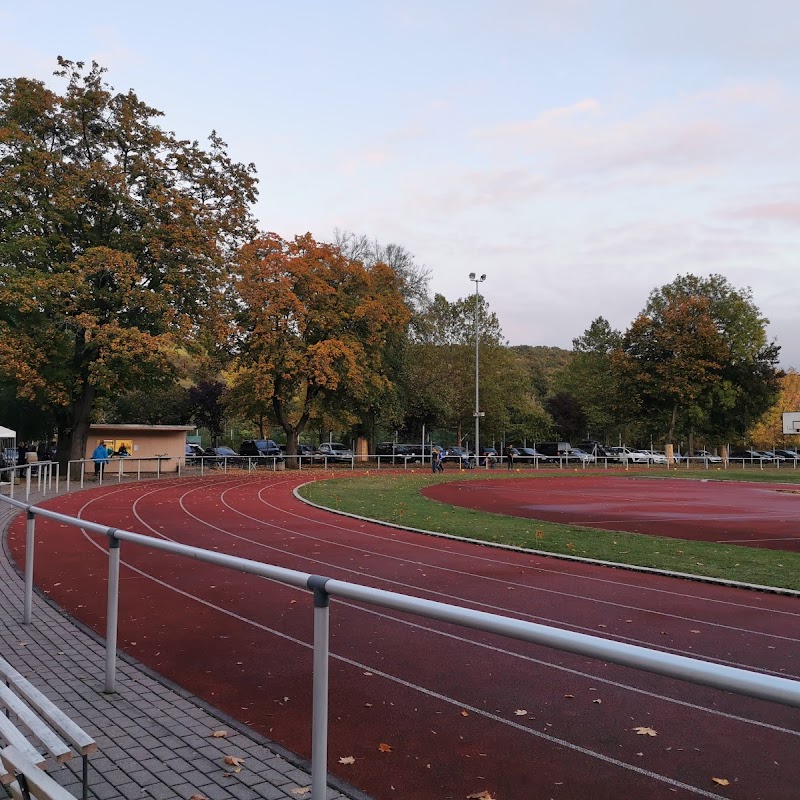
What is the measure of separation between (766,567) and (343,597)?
9893 mm

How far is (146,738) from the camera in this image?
4449 millimetres

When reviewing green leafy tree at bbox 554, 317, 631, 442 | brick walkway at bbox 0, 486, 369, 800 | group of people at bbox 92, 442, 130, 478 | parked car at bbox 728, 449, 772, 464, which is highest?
green leafy tree at bbox 554, 317, 631, 442

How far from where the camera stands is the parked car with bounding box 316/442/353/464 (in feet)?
154

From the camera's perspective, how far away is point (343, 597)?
3.29 metres

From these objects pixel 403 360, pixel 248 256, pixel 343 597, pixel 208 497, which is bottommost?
pixel 208 497

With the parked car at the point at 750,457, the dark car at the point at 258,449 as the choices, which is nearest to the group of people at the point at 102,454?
the dark car at the point at 258,449

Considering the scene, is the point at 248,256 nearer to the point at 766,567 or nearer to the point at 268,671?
the point at 766,567

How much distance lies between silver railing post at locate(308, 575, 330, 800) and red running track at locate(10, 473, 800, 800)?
30.6 inches

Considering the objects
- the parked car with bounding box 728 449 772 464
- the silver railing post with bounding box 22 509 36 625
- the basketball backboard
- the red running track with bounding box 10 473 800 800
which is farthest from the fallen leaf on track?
the parked car with bounding box 728 449 772 464

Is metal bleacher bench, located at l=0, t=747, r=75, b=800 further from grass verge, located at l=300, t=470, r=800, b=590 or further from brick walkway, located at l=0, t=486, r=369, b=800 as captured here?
grass verge, located at l=300, t=470, r=800, b=590

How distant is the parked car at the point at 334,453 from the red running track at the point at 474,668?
113ft

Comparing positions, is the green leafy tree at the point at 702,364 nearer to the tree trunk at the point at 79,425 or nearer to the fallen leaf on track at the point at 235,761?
the tree trunk at the point at 79,425

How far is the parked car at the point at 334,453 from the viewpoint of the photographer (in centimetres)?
4684

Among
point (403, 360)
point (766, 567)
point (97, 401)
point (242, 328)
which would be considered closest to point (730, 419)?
point (403, 360)
